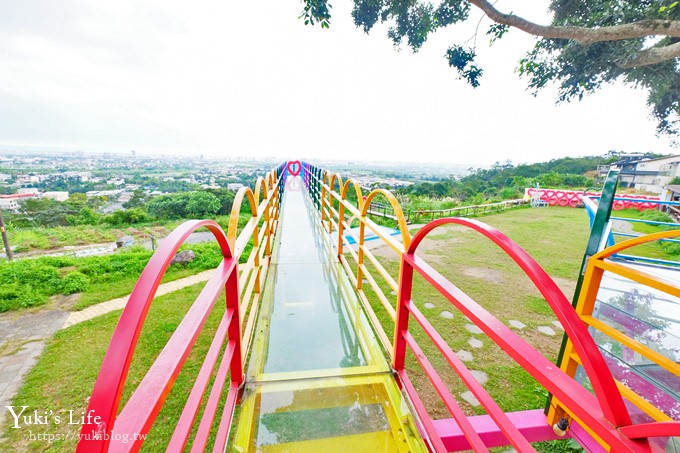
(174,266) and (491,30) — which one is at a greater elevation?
(491,30)

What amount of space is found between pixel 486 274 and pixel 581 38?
4.03 metres

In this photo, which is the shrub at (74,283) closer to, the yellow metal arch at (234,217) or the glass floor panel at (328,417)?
the yellow metal arch at (234,217)

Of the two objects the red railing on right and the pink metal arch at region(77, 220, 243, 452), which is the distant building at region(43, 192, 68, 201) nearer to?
the pink metal arch at region(77, 220, 243, 452)

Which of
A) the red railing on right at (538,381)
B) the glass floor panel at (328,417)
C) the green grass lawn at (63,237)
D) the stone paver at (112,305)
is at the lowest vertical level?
the green grass lawn at (63,237)

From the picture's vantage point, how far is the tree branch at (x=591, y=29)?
4008 mm

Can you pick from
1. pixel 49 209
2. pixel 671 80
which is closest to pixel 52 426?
pixel 671 80

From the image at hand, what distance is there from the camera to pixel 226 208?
95.2 feet

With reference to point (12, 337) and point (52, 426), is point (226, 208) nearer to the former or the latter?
point (12, 337)

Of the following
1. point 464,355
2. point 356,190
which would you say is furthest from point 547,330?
point 356,190

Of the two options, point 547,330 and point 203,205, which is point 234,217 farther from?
point 203,205

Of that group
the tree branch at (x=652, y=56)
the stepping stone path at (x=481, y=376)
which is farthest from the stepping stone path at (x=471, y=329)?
the tree branch at (x=652, y=56)

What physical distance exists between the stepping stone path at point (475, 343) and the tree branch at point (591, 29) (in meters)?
4.80

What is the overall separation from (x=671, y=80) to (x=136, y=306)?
10.5 metres

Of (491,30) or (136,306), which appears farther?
(491,30)
